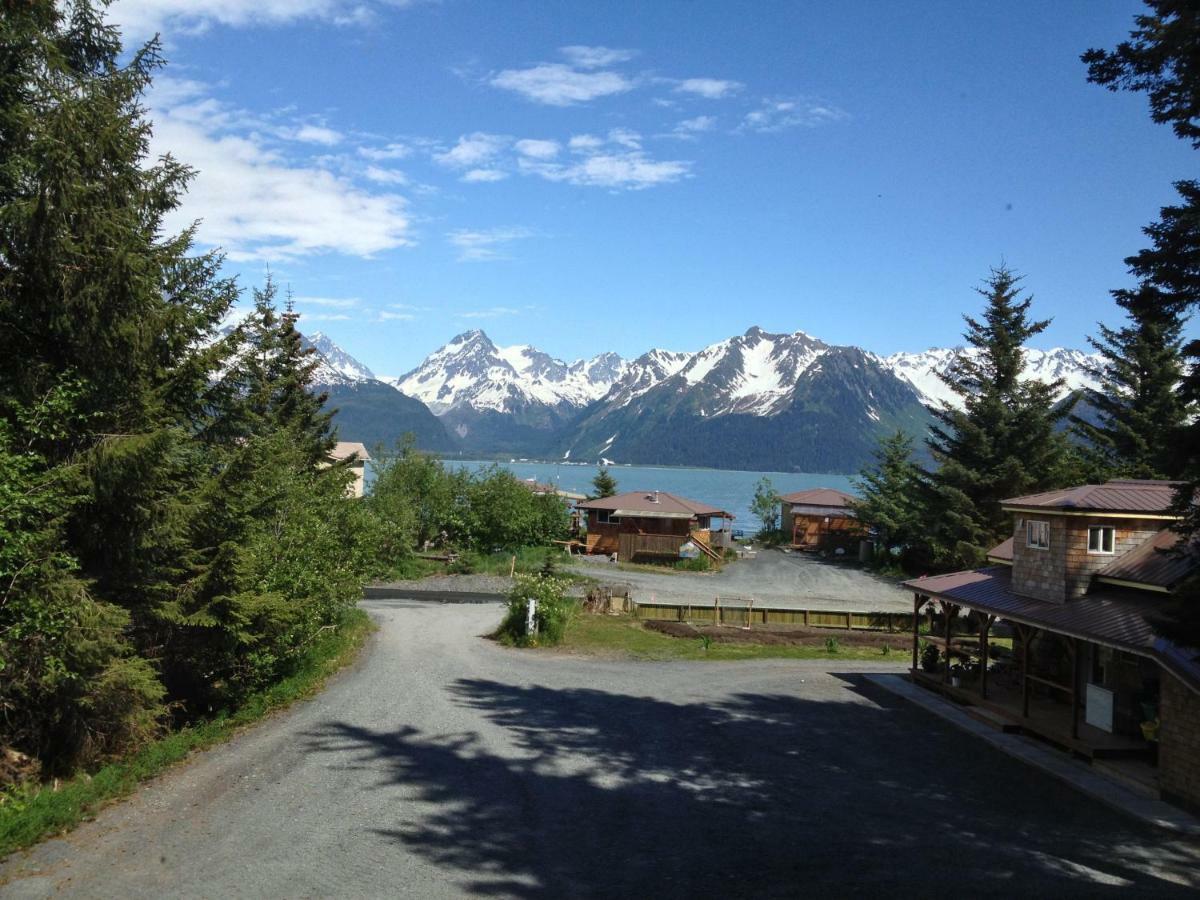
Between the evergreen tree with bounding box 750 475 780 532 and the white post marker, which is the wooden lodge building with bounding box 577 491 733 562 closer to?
the evergreen tree with bounding box 750 475 780 532

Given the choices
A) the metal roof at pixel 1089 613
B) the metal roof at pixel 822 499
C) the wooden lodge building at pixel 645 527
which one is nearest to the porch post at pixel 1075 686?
the metal roof at pixel 1089 613

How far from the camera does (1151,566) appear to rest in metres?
16.0

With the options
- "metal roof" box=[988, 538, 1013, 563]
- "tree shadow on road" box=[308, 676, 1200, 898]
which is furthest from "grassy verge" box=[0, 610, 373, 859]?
"metal roof" box=[988, 538, 1013, 563]

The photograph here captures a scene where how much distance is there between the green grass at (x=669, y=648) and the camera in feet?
85.1

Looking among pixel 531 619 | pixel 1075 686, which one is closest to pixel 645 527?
pixel 531 619

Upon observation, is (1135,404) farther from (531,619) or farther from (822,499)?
(531,619)

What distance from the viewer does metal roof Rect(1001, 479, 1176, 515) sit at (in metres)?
16.8

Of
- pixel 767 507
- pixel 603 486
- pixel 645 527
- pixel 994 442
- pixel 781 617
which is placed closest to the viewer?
pixel 781 617

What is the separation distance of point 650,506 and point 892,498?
15.1m

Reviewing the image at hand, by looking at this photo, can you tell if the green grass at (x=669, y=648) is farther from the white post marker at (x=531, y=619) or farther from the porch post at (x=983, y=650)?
the porch post at (x=983, y=650)

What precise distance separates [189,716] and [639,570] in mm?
32059

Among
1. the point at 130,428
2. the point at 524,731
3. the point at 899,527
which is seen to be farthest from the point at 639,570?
the point at 130,428

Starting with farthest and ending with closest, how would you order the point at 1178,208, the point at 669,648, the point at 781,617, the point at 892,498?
the point at 892,498 < the point at 781,617 < the point at 669,648 < the point at 1178,208

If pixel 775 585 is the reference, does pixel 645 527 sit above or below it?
above
